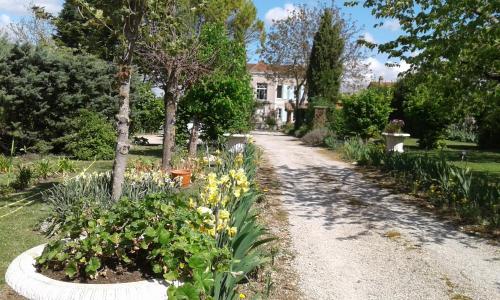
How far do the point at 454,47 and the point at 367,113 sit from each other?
35.3 feet

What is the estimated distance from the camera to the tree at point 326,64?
27.2m

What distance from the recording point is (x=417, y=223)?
22.0 feet

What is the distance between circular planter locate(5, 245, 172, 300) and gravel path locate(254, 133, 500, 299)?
5.33ft

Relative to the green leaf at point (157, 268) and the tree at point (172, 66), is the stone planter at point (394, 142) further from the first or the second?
the green leaf at point (157, 268)

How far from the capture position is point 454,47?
788cm

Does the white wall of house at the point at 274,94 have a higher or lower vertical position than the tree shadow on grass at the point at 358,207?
higher

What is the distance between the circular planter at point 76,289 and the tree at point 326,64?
81.3ft

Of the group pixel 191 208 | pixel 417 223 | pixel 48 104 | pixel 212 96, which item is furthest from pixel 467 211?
pixel 48 104

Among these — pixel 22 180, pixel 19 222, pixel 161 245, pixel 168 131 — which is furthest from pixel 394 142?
pixel 161 245

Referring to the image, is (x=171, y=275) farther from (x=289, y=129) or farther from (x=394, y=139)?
(x=289, y=129)

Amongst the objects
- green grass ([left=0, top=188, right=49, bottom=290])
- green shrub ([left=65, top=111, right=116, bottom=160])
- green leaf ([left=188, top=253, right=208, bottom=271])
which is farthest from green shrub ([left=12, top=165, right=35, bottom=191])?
green leaf ([left=188, top=253, right=208, bottom=271])

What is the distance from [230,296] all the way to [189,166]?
6948 millimetres

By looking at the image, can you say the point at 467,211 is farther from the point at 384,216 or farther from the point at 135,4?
the point at 135,4

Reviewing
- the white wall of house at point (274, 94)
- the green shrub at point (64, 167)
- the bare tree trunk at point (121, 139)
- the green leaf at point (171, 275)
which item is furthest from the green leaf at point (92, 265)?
the white wall of house at point (274, 94)
